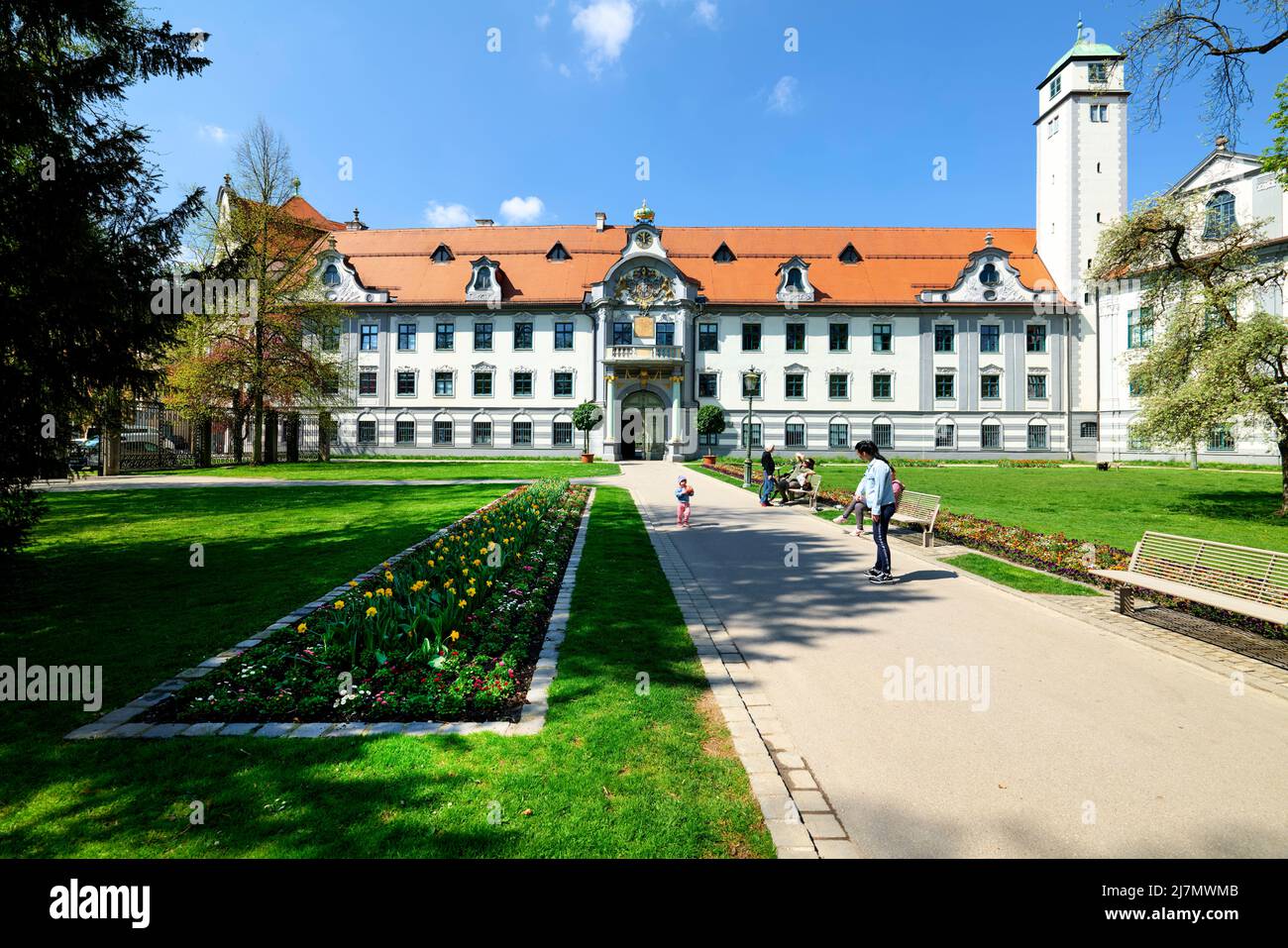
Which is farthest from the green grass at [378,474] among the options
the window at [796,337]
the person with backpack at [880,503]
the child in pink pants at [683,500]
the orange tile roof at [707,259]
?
the window at [796,337]

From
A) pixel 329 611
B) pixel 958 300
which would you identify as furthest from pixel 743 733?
pixel 958 300

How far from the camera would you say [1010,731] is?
437 cm

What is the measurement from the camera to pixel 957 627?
6.82m

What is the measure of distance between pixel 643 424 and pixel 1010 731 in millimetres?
37554

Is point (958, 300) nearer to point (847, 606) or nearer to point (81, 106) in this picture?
point (847, 606)

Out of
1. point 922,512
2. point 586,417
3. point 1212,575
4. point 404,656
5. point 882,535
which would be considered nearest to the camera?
point 404,656

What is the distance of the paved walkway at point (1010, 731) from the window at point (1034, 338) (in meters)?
40.8

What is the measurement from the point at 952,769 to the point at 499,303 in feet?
138

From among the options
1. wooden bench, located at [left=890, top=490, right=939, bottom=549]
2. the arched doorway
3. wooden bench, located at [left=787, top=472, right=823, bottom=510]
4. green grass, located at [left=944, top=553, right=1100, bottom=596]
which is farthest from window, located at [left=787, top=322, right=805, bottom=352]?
green grass, located at [left=944, top=553, right=1100, bottom=596]

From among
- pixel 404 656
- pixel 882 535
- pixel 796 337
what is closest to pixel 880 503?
pixel 882 535

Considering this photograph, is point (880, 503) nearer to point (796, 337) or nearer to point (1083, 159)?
point (796, 337)

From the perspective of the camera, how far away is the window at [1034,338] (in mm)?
41375

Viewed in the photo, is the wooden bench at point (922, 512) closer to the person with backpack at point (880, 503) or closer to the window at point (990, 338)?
the person with backpack at point (880, 503)

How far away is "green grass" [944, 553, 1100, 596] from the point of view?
325 inches
